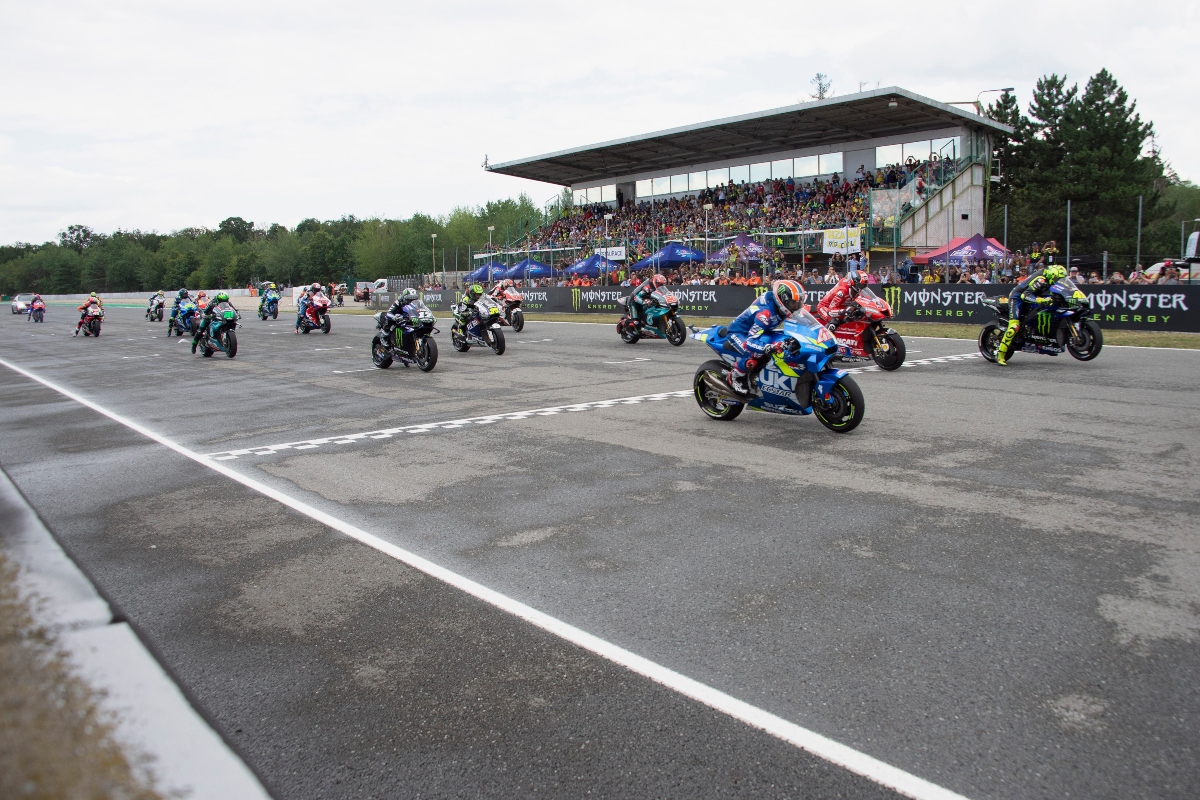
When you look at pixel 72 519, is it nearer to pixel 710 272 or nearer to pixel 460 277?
pixel 710 272

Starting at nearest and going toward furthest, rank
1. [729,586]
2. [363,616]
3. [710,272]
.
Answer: [363,616] < [729,586] < [710,272]

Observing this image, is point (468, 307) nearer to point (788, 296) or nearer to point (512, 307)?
point (512, 307)

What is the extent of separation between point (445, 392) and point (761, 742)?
35.7ft

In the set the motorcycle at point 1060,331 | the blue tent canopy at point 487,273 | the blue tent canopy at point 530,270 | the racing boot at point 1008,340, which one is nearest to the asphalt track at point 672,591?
the racing boot at point 1008,340

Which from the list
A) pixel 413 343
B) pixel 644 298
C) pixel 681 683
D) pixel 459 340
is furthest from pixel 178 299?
pixel 681 683

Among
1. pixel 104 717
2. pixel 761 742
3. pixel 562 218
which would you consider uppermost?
pixel 562 218

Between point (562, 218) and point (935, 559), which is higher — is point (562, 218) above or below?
above

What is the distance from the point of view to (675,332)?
65.9ft

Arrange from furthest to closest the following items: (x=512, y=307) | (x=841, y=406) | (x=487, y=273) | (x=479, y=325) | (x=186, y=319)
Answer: (x=487, y=273) → (x=512, y=307) → (x=186, y=319) → (x=479, y=325) → (x=841, y=406)

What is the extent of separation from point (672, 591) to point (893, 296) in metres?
23.4

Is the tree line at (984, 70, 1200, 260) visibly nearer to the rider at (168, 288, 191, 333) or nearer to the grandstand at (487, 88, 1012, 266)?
Answer: the grandstand at (487, 88, 1012, 266)

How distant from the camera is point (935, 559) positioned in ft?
16.6

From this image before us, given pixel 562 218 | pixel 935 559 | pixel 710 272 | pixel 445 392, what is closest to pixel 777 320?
pixel 935 559

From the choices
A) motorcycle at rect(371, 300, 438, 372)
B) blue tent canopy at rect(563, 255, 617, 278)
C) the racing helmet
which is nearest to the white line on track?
the racing helmet
